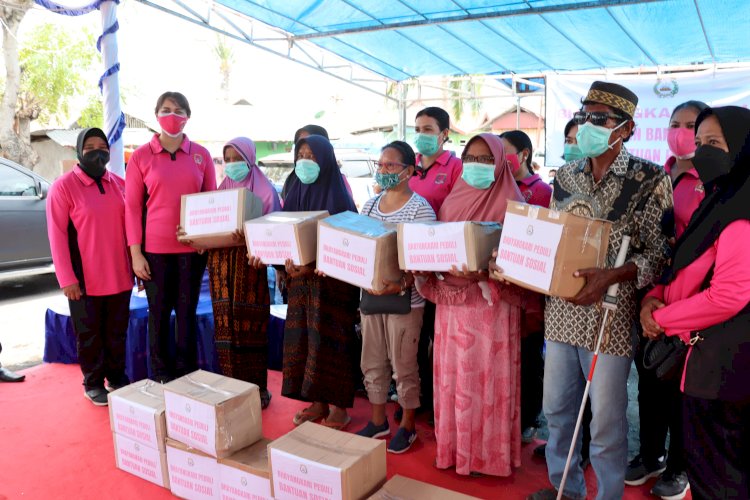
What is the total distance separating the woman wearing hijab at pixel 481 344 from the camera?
2445 mm

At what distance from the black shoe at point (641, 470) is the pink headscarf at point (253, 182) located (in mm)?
2353

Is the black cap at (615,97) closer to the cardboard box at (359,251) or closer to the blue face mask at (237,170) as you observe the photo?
the cardboard box at (359,251)

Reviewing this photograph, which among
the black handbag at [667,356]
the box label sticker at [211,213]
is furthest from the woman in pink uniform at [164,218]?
the black handbag at [667,356]

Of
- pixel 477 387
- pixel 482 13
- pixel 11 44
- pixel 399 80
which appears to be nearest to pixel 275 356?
pixel 477 387

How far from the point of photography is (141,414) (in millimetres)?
2482

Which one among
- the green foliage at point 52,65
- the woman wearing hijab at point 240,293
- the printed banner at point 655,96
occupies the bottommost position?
the woman wearing hijab at point 240,293

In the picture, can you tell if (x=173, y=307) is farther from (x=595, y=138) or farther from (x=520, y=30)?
(x=520, y=30)

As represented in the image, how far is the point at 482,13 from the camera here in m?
5.12

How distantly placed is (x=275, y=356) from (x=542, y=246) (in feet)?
8.54

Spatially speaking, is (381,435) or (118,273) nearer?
(381,435)

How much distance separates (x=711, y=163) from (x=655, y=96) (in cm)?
384

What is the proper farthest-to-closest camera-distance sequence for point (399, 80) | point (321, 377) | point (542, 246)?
point (399, 80)
point (321, 377)
point (542, 246)

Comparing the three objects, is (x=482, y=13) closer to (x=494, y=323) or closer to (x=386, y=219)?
(x=386, y=219)

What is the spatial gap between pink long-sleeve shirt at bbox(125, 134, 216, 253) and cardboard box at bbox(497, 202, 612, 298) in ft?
6.69
